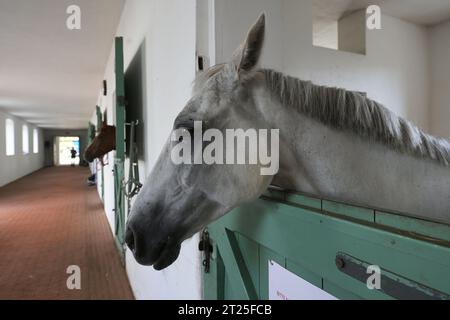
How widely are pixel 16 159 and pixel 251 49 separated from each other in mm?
12361

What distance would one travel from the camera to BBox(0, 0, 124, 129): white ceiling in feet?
8.61

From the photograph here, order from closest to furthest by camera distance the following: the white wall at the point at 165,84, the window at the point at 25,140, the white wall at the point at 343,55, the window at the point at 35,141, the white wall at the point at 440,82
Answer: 1. the white wall at the point at 343,55
2. the white wall at the point at 165,84
3. the white wall at the point at 440,82
4. the window at the point at 25,140
5. the window at the point at 35,141

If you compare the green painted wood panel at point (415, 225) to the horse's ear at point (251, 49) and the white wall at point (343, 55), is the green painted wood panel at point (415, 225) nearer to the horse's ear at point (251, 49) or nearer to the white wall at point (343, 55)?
the horse's ear at point (251, 49)

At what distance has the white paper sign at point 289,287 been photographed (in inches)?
23.6

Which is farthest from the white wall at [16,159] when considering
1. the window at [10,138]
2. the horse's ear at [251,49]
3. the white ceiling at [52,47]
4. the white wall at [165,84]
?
the horse's ear at [251,49]

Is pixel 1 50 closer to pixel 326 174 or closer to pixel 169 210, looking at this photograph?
pixel 169 210

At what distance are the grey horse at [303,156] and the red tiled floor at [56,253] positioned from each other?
6.71 feet

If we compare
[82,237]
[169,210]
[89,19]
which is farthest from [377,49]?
[82,237]

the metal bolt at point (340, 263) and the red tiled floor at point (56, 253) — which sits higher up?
the metal bolt at point (340, 263)

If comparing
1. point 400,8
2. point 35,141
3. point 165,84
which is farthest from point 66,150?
point 400,8

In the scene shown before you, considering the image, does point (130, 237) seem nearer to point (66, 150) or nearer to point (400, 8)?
point (400, 8)

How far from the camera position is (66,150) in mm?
19906

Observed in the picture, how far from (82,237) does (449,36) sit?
15.1 feet

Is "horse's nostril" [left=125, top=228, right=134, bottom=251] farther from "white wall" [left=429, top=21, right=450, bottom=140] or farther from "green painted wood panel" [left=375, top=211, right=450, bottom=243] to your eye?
"white wall" [left=429, top=21, right=450, bottom=140]
